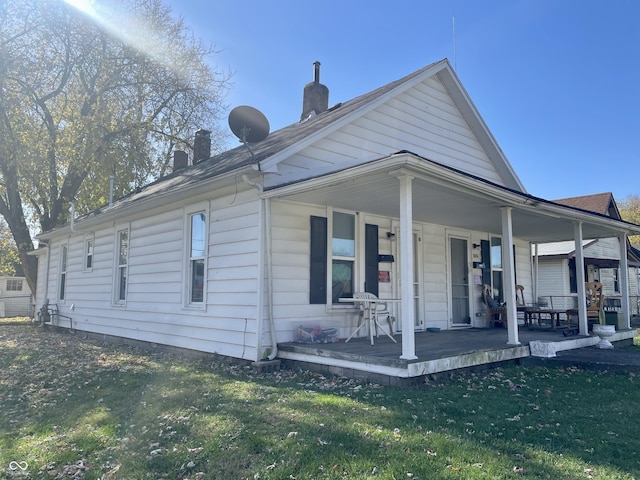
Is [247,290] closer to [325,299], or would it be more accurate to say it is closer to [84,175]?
[325,299]

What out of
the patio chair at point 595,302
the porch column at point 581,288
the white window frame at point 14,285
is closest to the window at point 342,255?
the porch column at point 581,288

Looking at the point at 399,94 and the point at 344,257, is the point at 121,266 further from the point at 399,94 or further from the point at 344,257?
the point at 399,94

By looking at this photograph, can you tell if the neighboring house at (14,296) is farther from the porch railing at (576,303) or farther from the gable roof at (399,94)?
the porch railing at (576,303)

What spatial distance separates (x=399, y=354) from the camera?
234 inches

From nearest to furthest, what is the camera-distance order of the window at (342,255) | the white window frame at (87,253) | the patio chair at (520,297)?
the window at (342,255), the patio chair at (520,297), the white window frame at (87,253)

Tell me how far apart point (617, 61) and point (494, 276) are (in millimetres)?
11496

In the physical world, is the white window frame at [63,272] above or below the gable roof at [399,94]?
below

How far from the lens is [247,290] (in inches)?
281

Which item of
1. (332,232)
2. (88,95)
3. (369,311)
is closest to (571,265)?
(332,232)

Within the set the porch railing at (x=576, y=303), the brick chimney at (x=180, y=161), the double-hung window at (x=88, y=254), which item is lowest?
the porch railing at (x=576, y=303)

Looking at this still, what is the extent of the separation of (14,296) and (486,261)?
28119 mm

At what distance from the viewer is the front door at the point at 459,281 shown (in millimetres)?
10312

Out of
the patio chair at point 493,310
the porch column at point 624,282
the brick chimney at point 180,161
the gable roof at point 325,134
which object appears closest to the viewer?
the gable roof at point 325,134

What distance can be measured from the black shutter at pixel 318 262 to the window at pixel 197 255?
203 centimetres
